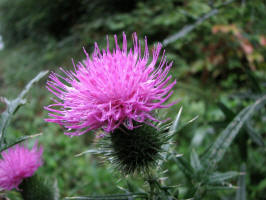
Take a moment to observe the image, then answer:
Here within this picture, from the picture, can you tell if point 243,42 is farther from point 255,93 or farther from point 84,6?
point 84,6

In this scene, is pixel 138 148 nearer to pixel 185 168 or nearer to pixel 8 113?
pixel 185 168

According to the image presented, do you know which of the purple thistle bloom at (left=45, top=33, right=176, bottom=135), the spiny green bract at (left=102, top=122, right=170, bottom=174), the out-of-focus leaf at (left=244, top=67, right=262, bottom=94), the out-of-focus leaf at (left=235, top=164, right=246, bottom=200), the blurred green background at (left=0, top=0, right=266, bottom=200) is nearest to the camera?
the purple thistle bloom at (left=45, top=33, right=176, bottom=135)

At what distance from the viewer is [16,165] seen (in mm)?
1652

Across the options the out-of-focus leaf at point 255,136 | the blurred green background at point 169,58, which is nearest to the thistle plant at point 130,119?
the out-of-focus leaf at point 255,136

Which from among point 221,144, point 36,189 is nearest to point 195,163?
point 221,144

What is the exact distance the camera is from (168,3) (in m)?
5.23

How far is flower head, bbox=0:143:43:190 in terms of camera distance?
5.32ft

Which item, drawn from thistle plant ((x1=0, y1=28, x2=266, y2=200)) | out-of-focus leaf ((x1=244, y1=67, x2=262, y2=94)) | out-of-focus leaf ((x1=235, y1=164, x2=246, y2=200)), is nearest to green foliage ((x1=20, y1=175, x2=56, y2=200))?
thistle plant ((x1=0, y1=28, x2=266, y2=200))

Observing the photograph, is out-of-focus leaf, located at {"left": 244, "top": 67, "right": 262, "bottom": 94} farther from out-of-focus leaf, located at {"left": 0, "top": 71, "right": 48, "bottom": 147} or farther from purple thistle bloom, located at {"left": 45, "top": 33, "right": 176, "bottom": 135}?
out-of-focus leaf, located at {"left": 0, "top": 71, "right": 48, "bottom": 147}

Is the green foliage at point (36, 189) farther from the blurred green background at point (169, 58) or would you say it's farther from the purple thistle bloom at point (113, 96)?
the blurred green background at point (169, 58)

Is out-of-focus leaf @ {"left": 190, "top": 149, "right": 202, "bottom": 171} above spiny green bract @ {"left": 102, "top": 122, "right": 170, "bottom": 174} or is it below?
below

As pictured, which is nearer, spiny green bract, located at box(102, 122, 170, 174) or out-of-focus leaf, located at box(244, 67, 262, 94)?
spiny green bract, located at box(102, 122, 170, 174)

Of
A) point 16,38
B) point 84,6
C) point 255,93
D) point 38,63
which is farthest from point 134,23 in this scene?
point 16,38

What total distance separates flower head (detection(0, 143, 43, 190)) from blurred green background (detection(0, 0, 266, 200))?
Result: 3.10ft
